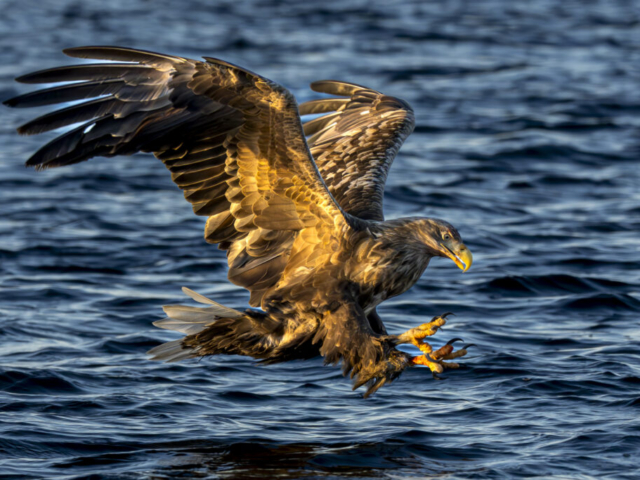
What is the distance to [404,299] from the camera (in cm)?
841

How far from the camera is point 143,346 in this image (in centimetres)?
723

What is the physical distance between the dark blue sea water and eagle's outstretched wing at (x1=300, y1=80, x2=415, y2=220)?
1.21 m

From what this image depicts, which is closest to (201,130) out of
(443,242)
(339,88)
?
(443,242)

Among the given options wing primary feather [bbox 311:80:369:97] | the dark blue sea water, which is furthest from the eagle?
wing primary feather [bbox 311:80:369:97]

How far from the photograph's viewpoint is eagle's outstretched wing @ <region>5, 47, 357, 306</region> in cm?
520

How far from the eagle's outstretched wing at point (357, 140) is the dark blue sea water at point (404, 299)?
1212 millimetres

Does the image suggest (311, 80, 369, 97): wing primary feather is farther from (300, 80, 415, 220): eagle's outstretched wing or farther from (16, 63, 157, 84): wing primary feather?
(16, 63, 157, 84): wing primary feather

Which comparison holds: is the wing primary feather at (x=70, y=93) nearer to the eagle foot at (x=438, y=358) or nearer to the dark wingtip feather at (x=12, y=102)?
the dark wingtip feather at (x=12, y=102)

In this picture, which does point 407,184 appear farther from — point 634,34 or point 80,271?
point 634,34

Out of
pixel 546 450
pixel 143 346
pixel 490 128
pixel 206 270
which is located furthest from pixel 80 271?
pixel 490 128

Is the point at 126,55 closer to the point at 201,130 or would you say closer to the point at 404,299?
the point at 201,130

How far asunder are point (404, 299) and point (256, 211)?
299cm

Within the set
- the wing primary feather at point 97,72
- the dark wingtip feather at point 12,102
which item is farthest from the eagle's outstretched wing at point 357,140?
the dark wingtip feather at point 12,102

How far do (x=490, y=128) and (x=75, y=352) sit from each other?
837 cm
